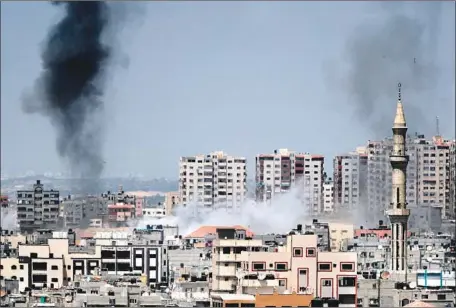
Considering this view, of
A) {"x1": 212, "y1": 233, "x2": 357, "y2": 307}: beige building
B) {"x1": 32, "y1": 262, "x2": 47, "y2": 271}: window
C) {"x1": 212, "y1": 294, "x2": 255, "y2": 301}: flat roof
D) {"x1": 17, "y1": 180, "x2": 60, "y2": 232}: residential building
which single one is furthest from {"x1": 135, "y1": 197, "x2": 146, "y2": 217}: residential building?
{"x1": 212, "y1": 294, "x2": 255, "y2": 301}: flat roof

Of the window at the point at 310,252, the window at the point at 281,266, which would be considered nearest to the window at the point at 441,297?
the window at the point at 310,252

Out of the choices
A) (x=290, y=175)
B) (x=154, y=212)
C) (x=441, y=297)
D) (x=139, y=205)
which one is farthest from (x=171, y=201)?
(x=441, y=297)

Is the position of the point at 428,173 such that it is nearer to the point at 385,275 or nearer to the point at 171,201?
the point at 171,201

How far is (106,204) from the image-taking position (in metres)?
30.3

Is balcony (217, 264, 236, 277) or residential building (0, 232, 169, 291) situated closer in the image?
balcony (217, 264, 236, 277)

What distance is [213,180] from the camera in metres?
31.8

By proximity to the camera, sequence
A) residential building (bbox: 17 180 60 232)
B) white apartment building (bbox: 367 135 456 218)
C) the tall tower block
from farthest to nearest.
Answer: white apartment building (bbox: 367 135 456 218)
residential building (bbox: 17 180 60 232)
the tall tower block

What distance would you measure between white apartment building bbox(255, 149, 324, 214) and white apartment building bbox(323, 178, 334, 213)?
0.10 m

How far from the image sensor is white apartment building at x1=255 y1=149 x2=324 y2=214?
2819 cm

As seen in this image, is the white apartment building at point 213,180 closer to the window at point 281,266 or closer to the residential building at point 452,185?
the residential building at point 452,185

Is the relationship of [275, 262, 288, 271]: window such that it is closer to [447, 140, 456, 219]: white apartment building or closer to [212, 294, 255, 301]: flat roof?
[212, 294, 255, 301]: flat roof

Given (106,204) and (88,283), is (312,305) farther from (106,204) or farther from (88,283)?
(106,204)

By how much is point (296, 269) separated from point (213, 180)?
55.6 ft

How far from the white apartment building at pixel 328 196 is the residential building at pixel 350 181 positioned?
8 centimetres
